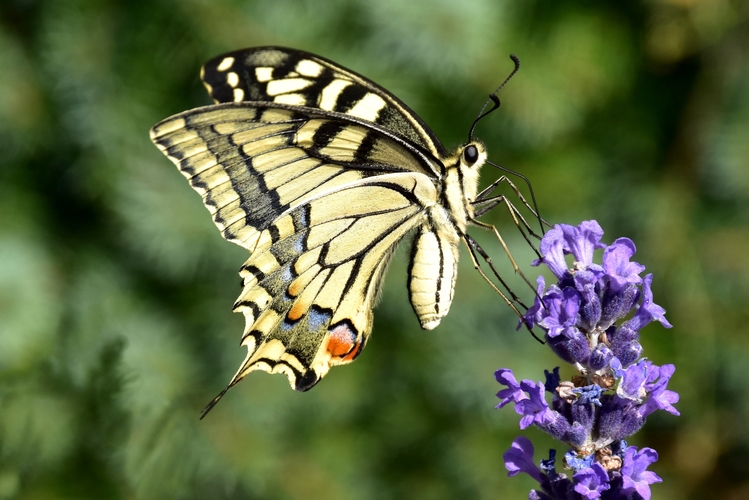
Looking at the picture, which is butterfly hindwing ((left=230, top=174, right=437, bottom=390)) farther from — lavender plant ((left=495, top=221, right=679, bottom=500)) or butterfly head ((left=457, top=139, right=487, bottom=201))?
lavender plant ((left=495, top=221, right=679, bottom=500))

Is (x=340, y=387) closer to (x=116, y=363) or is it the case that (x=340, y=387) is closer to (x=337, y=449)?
(x=337, y=449)

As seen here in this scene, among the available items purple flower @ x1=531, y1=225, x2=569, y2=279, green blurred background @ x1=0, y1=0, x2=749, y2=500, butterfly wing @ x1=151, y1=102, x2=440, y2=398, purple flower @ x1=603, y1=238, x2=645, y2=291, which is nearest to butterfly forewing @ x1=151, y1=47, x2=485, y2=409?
butterfly wing @ x1=151, y1=102, x2=440, y2=398

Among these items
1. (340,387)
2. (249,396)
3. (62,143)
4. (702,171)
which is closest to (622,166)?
(702,171)

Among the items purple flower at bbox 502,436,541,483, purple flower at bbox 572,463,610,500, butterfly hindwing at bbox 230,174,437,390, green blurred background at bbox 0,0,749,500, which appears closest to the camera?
purple flower at bbox 572,463,610,500

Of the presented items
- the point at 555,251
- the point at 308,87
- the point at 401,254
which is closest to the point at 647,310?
the point at 555,251

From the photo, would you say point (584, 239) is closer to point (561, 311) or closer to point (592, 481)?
point (561, 311)

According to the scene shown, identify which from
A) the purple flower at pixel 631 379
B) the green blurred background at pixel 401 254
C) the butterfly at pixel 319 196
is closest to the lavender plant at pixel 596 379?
the purple flower at pixel 631 379
